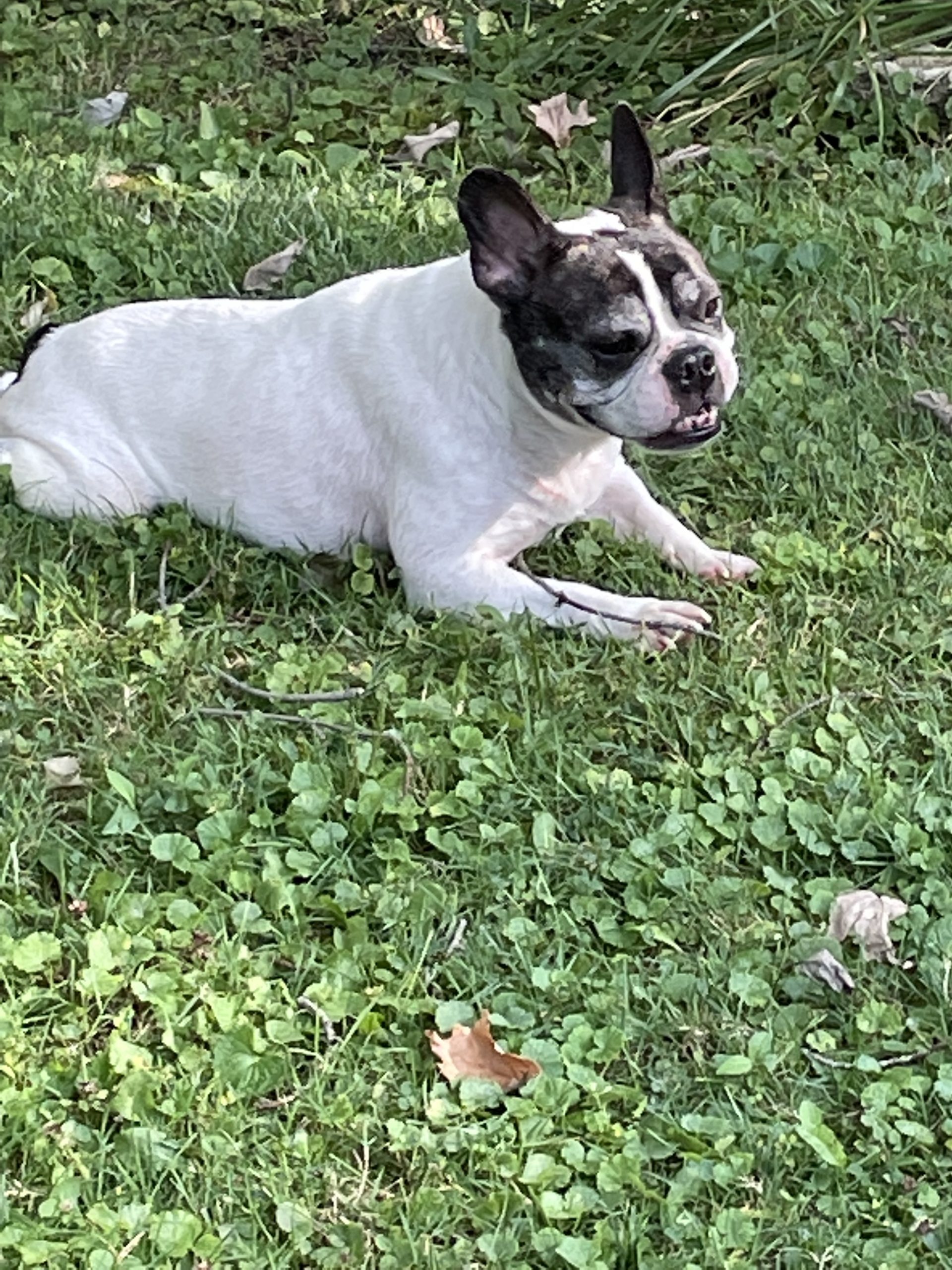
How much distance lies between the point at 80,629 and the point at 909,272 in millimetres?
2435

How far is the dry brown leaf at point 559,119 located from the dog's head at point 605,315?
1.96m

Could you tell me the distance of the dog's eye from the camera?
9.98 ft

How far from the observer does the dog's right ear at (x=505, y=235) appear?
3072 millimetres

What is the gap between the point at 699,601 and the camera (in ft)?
11.2

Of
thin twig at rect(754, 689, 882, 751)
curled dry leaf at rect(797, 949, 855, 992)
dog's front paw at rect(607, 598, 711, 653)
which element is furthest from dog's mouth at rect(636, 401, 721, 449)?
curled dry leaf at rect(797, 949, 855, 992)

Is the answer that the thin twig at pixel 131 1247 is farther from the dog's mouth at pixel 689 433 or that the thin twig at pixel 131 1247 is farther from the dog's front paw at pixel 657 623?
the dog's mouth at pixel 689 433

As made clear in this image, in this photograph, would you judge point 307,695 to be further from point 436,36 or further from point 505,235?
point 436,36

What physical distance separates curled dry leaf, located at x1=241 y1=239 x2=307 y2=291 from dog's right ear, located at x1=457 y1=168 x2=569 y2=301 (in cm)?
133

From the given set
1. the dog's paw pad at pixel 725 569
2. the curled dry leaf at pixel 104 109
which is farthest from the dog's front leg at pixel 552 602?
the curled dry leaf at pixel 104 109

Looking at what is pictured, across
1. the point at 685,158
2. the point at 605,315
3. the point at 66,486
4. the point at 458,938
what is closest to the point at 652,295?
the point at 605,315

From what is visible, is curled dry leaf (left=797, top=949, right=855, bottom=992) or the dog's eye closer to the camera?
curled dry leaf (left=797, top=949, right=855, bottom=992)

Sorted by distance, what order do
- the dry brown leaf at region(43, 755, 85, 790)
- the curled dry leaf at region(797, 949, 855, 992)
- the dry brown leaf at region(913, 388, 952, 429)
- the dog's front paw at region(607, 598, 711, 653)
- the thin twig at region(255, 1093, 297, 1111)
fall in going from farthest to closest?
1. the dry brown leaf at region(913, 388, 952, 429)
2. the dog's front paw at region(607, 598, 711, 653)
3. the dry brown leaf at region(43, 755, 85, 790)
4. the curled dry leaf at region(797, 949, 855, 992)
5. the thin twig at region(255, 1093, 297, 1111)

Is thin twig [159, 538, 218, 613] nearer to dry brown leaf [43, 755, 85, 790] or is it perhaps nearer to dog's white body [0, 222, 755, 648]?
dog's white body [0, 222, 755, 648]

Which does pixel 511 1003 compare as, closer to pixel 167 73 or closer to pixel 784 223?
pixel 784 223
